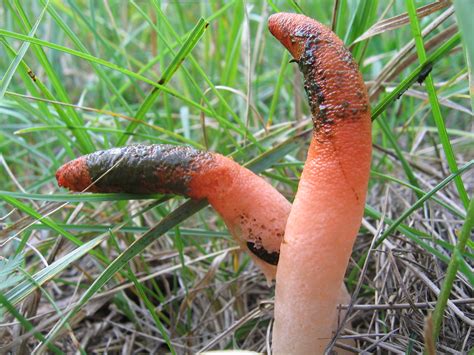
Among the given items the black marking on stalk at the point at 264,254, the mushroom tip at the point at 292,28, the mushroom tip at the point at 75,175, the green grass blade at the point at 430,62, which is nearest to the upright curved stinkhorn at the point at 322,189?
the mushroom tip at the point at 292,28

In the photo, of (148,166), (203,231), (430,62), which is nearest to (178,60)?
(148,166)

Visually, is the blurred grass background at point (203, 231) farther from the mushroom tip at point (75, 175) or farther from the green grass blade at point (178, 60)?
the mushroom tip at point (75, 175)

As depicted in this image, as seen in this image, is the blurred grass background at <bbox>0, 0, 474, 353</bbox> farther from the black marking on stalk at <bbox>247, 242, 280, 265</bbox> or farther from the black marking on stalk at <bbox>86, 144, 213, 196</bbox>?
the black marking on stalk at <bbox>247, 242, 280, 265</bbox>

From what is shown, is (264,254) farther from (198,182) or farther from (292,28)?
(292,28)

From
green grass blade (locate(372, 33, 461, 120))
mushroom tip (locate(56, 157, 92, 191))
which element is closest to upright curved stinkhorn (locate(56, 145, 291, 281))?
mushroom tip (locate(56, 157, 92, 191))

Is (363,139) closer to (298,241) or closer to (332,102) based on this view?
(332,102)

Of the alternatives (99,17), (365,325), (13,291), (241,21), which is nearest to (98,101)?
(99,17)

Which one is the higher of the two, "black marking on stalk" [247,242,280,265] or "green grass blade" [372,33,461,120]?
"green grass blade" [372,33,461,120]
